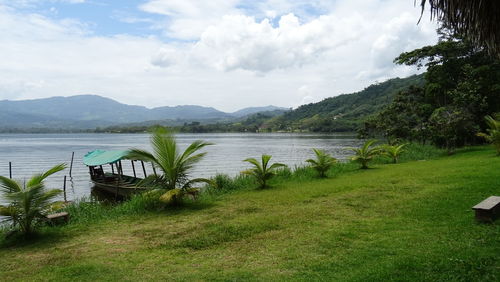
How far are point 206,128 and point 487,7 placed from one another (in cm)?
14182

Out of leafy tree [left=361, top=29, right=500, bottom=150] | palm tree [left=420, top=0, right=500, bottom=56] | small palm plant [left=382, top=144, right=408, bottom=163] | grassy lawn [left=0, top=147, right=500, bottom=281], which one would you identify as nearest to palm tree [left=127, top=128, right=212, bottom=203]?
grassy lawn [left=0, top=147, right=500, bottom=281]

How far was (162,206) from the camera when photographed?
9.34 metres

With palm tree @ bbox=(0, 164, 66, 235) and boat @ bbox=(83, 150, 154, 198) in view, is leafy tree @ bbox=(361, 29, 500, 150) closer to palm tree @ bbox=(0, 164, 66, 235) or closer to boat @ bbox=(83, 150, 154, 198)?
boat @ bbox=(83, 150, 154, 198)

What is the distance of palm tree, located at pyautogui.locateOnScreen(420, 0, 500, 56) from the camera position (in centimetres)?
460

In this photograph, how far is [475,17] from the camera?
15.5 ft

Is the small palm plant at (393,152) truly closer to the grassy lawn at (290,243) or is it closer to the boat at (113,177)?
the grassy lawn at (290,243)

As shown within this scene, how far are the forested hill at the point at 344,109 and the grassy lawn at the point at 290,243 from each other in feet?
302

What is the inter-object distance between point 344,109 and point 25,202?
421 ft

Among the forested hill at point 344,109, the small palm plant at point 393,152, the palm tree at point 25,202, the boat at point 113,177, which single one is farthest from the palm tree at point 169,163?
the forested hill at point 344,109

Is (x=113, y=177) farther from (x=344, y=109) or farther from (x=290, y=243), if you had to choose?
(x=344, y=109)

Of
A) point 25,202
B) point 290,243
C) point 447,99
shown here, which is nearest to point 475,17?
point 290,243

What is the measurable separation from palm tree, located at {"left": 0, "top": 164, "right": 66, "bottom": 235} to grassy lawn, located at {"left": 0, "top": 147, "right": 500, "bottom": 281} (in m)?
0.44

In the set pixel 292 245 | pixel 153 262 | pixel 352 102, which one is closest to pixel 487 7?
pixel 292 245

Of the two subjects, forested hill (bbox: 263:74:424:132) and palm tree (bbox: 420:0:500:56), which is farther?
forested hill (bbox: 263:74:424:132)
